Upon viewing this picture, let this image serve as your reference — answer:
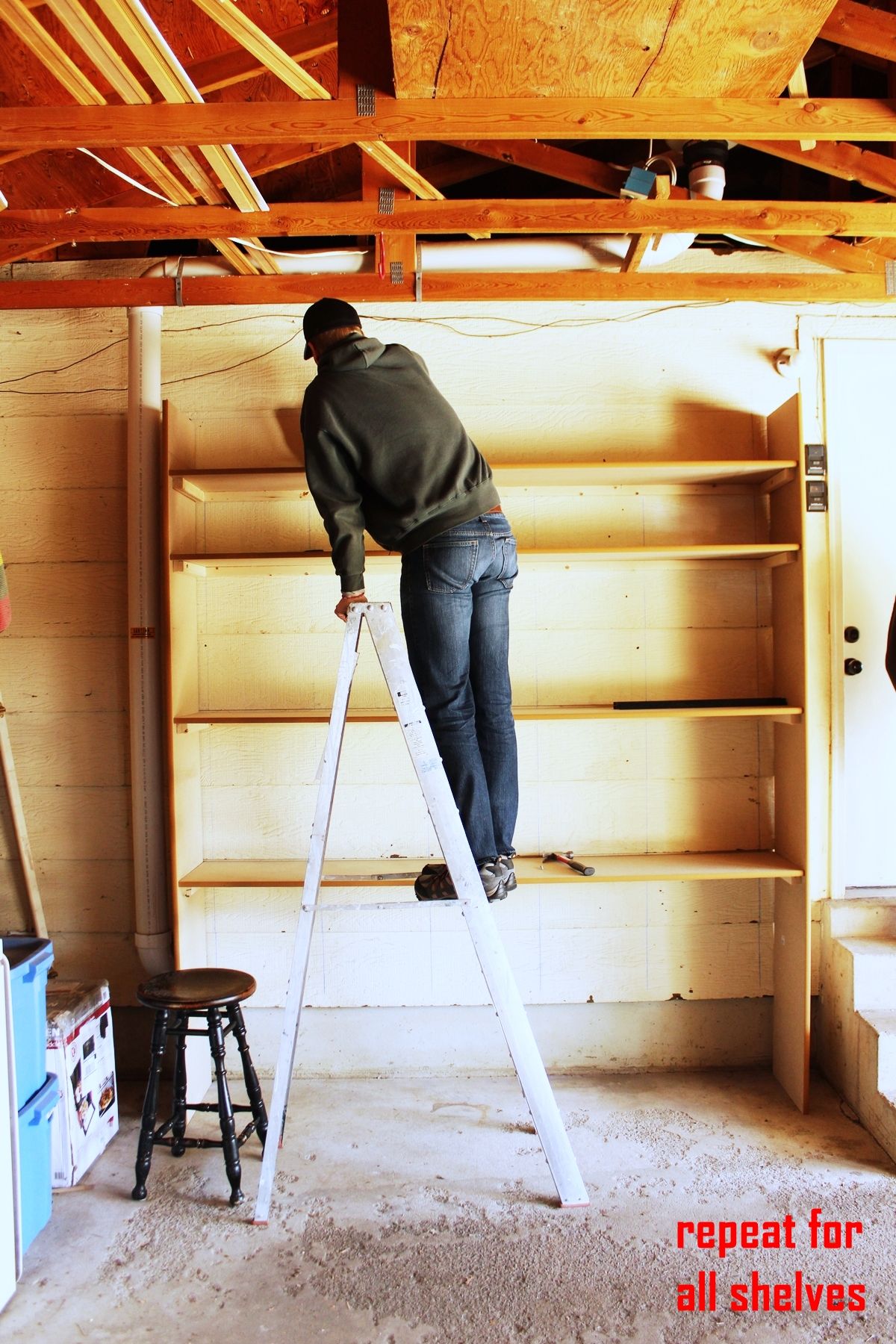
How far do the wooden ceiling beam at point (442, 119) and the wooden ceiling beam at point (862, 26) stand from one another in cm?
35

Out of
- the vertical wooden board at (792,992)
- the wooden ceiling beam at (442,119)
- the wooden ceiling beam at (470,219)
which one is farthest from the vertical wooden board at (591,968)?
the wooden ceiling beam at (442,119)

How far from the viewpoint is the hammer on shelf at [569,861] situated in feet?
9.08

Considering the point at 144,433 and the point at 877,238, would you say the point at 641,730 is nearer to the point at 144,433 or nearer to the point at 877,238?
the point at 877,238

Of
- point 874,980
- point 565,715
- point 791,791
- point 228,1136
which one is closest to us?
point 228,1136

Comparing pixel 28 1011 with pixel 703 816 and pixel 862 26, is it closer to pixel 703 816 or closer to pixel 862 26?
pixel 703 816

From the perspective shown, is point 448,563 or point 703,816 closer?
point 448,563

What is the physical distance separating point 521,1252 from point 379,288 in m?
2.82

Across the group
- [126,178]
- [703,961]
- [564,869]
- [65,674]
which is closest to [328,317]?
[126,178]

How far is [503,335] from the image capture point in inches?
121

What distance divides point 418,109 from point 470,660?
126 cm

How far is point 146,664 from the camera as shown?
9.74 ft

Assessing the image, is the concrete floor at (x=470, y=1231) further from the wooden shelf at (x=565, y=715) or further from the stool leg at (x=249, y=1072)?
the wooden shelf at (x=565, y=715)

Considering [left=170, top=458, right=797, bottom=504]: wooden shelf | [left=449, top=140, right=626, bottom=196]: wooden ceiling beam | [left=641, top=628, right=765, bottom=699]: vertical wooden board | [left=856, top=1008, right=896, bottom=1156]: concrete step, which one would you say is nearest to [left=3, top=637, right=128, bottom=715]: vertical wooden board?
[left=170, top=458, right=797, bottom=504]: wooden shelf

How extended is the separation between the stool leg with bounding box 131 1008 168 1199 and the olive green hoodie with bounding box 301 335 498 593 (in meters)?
1.34
